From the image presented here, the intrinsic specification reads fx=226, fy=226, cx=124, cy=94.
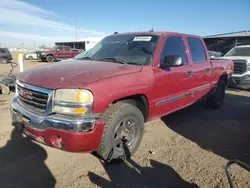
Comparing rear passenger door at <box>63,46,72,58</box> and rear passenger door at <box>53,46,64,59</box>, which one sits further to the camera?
rear passenger door at <box>63,46,72,58</box>

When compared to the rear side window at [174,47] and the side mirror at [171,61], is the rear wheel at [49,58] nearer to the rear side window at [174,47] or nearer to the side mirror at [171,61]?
the rear side window at [174,47]

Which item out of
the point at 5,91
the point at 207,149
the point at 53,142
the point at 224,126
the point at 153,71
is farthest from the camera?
the point at 5,91

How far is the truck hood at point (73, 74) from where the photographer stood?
8.97ft

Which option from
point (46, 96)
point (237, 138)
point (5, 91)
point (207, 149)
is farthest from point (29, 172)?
point (5, 91)

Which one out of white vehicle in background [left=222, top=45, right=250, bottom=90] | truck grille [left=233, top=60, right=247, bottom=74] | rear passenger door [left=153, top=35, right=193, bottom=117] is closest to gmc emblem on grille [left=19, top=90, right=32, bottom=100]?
rear passenger door [left=153, top=35, right=193, bottom=117]

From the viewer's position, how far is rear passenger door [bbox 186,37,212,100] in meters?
4.70

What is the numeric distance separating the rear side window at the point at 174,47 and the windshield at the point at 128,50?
220 millimetres

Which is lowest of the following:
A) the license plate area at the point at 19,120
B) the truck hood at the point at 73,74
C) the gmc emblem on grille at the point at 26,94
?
the license plate area at the point at 19,120

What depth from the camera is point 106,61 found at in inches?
146

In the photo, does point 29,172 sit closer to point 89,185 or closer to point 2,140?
point 89,185

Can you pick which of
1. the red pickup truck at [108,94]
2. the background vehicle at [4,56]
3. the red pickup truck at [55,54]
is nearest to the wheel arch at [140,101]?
the red pickup truck at [108,94]

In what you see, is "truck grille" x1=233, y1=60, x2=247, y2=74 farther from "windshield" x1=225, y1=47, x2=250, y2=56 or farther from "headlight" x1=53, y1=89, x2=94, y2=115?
"headlight" x1=53, y1=89, x2=94, y2=115

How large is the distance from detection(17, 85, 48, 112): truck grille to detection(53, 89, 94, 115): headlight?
0.20m

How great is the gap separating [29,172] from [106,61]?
198 cm
